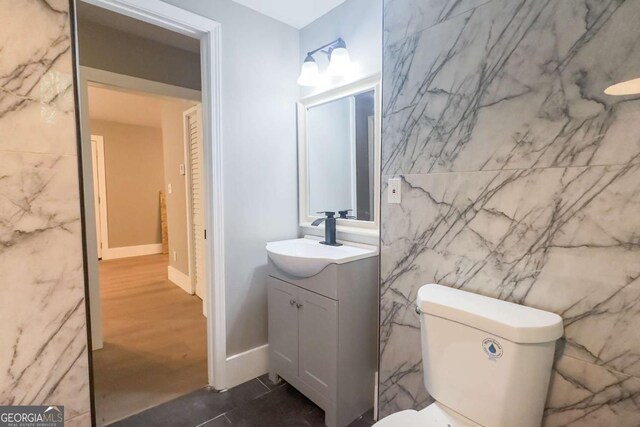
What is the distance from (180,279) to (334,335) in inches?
112

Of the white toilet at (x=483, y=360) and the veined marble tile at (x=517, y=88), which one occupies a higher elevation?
the veined marble tile at (x=517, y=88)

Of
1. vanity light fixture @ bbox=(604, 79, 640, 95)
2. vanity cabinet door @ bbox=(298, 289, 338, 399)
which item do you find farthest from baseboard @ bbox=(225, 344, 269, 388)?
vanity light fixture @ bbox=(604, 79, 640, 95)

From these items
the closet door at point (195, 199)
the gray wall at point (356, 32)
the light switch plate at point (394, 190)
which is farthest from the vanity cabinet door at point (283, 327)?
the closet door at point (195, 199)

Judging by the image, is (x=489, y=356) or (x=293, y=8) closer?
(x=489, y=356)

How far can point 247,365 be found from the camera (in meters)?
1.97

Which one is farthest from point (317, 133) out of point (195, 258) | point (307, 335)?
point (195, 258)

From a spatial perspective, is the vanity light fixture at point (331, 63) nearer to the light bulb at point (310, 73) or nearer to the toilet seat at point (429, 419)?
the light bulb at point (310, 73)

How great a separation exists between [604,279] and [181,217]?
12.1 feet

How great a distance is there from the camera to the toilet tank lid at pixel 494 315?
917 millimetres

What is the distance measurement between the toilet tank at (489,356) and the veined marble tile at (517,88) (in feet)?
1.65

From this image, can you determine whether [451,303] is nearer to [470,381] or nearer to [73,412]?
[470,381]

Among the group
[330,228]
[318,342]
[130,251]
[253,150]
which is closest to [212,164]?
[253,150]

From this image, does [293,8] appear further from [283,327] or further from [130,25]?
[283,327]

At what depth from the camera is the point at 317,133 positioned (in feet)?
6.90
